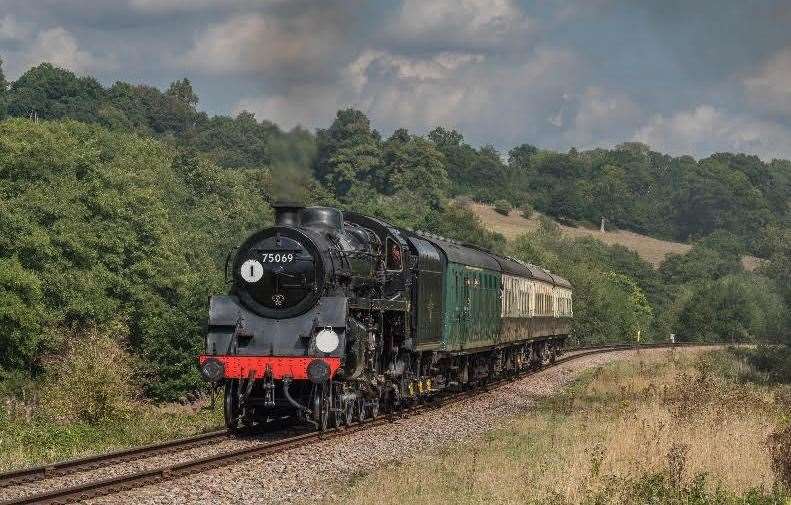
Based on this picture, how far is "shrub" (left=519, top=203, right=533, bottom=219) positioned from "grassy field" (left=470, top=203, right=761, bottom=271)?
810 millimetres

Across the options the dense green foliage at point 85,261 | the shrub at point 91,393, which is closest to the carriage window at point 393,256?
the shrub at point 91,393

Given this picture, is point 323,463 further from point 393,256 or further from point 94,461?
point 393,256

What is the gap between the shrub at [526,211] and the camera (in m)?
178

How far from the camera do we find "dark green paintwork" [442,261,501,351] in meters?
26.9

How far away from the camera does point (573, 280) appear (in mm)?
97812

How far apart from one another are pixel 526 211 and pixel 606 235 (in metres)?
15.0

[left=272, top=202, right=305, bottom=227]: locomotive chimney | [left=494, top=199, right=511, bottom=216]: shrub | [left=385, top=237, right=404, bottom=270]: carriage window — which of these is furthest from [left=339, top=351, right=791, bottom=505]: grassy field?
[left=494, top=199, right=511, bottom=216]: shrub

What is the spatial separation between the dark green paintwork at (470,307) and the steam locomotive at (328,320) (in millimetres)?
173

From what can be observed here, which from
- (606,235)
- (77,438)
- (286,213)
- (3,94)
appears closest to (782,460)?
(286,213)

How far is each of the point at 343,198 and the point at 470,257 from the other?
5472 centimetres

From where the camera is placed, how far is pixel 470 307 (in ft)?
95.0

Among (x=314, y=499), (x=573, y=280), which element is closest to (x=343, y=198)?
(x=573, y=280)

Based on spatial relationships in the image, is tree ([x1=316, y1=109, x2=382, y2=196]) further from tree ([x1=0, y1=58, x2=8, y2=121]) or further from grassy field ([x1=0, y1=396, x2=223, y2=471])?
tree ([x1=0, y1=58, x2=8, y2=121])

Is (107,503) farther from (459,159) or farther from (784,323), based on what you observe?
(459,159)
